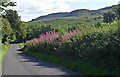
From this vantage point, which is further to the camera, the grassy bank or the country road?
the country road

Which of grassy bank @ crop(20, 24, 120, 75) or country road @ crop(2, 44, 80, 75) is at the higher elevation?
grassy bank @ crop(20, 24, 120, 75)

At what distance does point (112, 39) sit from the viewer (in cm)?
1155

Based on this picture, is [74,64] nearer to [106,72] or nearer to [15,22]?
[106,72]

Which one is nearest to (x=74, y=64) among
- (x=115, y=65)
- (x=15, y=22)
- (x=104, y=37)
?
(x=104, y=37)

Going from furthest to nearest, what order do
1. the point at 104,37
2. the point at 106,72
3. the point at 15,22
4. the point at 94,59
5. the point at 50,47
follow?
→ 1. the point at 15,22
2. the point at 50,47
3. the point at 104,37
4. the point at 94,59
5. the point at 106,72

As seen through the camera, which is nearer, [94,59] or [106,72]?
[106,72]

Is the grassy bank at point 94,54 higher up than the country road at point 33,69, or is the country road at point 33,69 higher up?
Answer: the grassy bank at point 94,54

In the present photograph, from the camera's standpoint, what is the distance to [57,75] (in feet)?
34.8

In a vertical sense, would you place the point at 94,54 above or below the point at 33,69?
above

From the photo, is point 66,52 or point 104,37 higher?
point 104,37

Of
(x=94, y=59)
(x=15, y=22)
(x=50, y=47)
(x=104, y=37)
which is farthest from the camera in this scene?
(x=15, y=22)

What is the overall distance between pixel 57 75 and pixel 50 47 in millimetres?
9714

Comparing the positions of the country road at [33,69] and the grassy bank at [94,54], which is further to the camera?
the country road at [33,69]

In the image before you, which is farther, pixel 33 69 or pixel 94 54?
pixel 33 69
